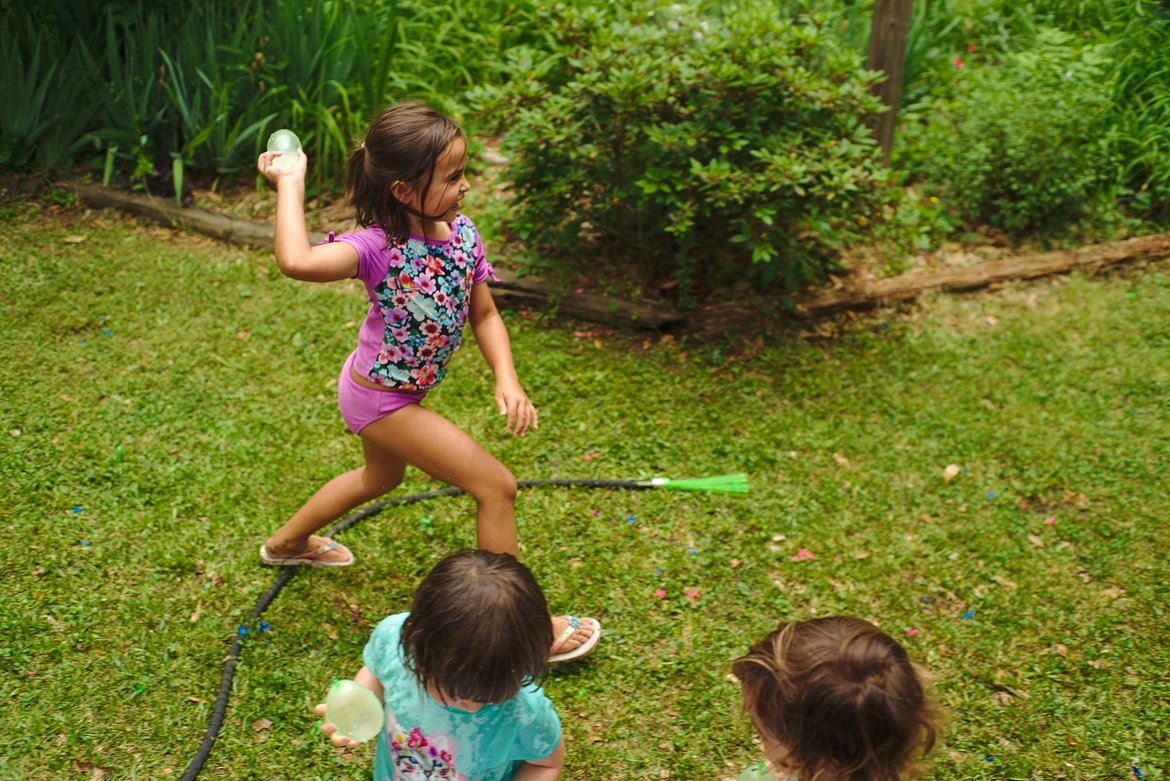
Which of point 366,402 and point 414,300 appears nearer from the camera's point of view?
point 414,300

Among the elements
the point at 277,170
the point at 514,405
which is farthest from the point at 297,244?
the point at 514,405

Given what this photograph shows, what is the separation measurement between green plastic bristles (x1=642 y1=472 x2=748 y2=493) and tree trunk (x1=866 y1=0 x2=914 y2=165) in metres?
2.21

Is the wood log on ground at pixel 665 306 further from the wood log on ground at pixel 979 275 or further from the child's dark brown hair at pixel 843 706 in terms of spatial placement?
the child's dark brown hair at pixel 843 706

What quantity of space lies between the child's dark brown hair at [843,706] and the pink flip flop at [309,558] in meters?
1.82

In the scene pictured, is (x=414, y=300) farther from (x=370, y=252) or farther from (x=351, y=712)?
(x=351, y=712)

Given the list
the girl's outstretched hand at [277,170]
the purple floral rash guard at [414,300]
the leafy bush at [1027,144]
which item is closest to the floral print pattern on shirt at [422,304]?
the purple floral rash guard at [414,300]

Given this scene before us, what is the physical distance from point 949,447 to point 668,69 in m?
2.02

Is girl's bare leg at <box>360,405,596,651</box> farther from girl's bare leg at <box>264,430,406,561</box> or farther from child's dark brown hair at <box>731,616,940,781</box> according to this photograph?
child's dark brown hair at <box>731,616,940,781</box>

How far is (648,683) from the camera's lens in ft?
9.64

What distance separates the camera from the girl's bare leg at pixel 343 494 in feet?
9.34

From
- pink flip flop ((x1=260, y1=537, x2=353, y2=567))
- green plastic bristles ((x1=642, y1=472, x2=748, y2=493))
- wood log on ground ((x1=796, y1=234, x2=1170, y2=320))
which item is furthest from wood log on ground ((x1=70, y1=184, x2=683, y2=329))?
pink flip flop ((x1=260, y1=537, x2=353, y2=567))

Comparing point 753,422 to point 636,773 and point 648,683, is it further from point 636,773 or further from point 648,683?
point 636,773

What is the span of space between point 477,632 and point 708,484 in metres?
2.06

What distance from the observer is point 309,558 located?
317cm
